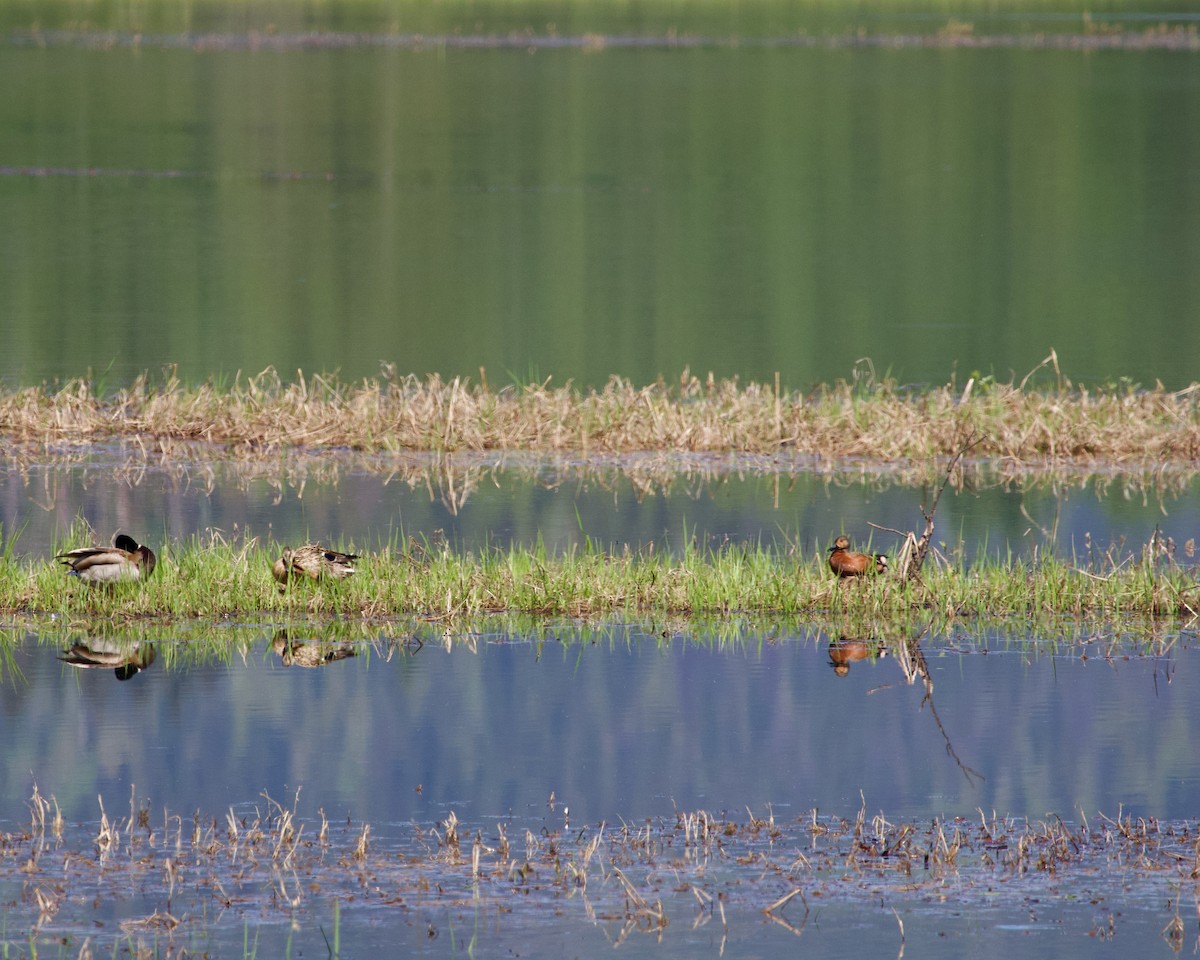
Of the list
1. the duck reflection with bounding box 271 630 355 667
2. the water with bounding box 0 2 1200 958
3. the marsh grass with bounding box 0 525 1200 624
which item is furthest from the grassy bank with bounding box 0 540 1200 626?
the duck reflection with bounding box 271 630 355 667

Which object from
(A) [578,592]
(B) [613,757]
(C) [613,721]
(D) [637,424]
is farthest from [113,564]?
(D) [637,424]

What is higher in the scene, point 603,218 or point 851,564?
point 603,218

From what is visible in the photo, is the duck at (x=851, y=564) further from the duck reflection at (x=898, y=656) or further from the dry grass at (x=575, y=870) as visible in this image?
the dry grass at (x=575, y=870)

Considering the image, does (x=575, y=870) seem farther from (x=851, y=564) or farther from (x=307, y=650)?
(x=851, y=564)

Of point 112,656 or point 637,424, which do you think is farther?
point 637,424

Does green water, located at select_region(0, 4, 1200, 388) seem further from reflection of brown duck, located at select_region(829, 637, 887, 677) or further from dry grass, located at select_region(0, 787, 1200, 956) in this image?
dry grass, located at select_region(0, 787, 1200, 956)

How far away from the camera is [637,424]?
1886 cm

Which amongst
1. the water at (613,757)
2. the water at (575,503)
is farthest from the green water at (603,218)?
the water at (613,757)

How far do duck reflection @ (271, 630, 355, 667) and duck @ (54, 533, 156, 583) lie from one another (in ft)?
3.04

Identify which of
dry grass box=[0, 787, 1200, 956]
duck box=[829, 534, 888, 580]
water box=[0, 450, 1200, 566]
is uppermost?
water box=[0, 450, 1200, 566]

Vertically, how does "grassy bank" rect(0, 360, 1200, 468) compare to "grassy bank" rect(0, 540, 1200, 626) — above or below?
above

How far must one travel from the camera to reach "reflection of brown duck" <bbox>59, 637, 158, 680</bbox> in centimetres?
1130

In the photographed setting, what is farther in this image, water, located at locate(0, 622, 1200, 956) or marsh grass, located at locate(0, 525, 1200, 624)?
marsh grass, located at locate(0, 525, 1200, 624)

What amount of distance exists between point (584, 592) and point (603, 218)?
123 ft
